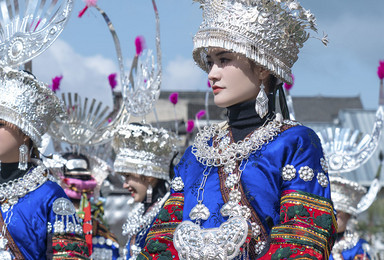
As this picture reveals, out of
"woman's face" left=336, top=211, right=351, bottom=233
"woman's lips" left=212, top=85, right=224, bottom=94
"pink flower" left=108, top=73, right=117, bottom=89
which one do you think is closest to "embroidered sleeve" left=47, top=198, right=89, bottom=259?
"woman's lips" left=212, top=85, right=224, bottom=94

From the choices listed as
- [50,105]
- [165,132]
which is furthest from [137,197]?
[50,105]

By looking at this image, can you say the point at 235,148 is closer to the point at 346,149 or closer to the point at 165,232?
the point at 165,232

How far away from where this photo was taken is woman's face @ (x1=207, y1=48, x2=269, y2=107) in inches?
125

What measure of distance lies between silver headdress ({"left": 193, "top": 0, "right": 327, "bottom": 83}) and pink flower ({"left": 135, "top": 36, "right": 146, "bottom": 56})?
3149mm

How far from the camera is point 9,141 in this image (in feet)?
14.1

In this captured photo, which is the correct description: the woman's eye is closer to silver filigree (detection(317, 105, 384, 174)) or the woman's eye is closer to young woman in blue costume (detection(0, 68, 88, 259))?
young woman in blue costume (detection(0, 68, 88, 259))

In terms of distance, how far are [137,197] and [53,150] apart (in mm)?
1289

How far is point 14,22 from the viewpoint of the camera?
4750 millimetres

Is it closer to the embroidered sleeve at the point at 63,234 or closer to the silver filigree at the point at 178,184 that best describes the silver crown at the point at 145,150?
the embroidered sleeve at the point at 63,234

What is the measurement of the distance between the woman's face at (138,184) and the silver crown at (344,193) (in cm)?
194

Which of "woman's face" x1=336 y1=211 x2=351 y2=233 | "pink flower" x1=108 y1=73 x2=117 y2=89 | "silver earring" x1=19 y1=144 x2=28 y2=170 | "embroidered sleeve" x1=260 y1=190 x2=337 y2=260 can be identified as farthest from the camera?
"woman's face" x1=336 y1=211 x2=351 y2=233

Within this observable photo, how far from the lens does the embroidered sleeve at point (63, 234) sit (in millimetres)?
4246

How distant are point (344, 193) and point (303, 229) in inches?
173

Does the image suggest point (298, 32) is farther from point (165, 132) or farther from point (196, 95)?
point (196, 95)
